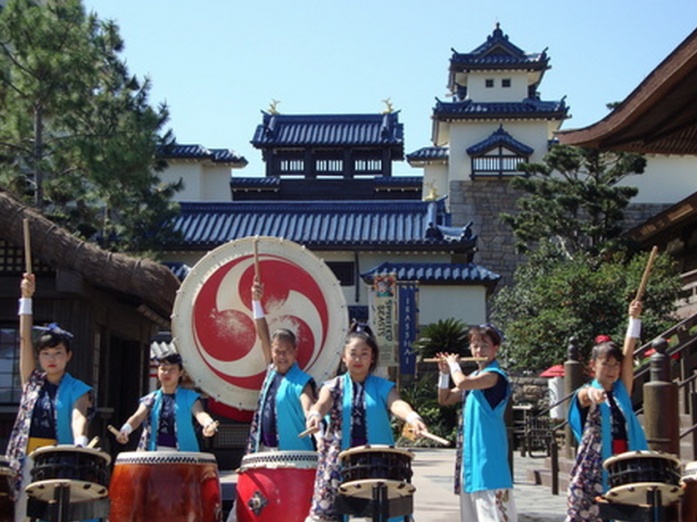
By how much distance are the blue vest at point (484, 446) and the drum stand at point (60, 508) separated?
2.13 m

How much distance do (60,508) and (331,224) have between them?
89.3ft

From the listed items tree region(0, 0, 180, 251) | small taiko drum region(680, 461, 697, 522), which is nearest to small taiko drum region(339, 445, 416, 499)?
small taiko drum region(680, 461, 697, 522)

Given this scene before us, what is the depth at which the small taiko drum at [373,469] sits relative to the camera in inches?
200

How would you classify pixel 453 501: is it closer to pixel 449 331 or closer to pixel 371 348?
pixel 371 348

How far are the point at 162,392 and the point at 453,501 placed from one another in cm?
493

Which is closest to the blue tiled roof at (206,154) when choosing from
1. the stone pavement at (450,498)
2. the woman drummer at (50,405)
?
the stone pavement at (450,498)

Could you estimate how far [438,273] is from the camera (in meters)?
29.0

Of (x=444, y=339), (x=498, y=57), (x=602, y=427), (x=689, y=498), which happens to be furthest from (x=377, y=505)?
(x=498, y=57)

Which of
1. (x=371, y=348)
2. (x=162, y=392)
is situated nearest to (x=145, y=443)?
(x=162, y=392)

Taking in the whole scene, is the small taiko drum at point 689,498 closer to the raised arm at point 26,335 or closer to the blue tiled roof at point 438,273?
the raised arm at point 26,335

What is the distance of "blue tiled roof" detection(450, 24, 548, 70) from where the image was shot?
3975 cm

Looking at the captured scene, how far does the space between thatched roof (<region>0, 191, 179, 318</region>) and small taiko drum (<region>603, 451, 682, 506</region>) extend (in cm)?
551

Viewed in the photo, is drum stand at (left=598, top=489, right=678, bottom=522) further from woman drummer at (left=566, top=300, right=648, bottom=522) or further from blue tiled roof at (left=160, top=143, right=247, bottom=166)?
blue tiled roof at (left=160, top=143, right=247, bottom=166)

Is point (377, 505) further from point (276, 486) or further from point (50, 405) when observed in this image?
point (50, 405)
